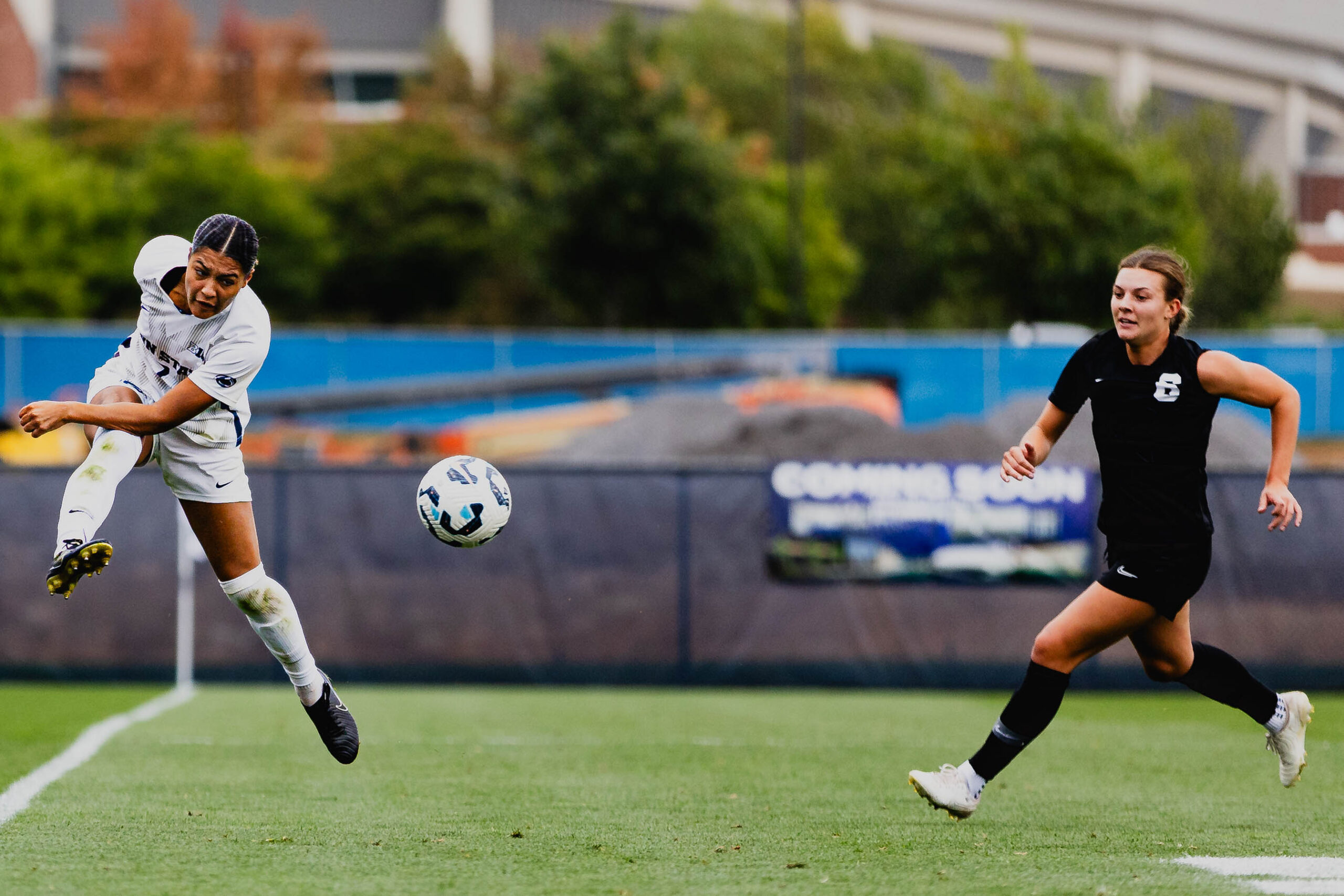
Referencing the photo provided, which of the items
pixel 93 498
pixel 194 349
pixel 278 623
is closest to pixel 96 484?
pixel 93 498

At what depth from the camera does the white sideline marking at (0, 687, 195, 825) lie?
7113 millimetres

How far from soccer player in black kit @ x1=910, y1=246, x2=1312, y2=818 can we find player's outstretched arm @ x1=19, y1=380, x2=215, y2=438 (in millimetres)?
3141

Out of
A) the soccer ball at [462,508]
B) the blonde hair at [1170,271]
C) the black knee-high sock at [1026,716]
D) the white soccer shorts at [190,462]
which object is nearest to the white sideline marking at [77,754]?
the white soccer shorts at [190,462]

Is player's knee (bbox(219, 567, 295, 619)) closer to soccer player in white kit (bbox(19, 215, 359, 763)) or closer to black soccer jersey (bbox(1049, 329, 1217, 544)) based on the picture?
soccer player in white kit (bbox(19, 215, 359, 763))

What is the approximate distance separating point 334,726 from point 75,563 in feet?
5.03

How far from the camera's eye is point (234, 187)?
46.7 m

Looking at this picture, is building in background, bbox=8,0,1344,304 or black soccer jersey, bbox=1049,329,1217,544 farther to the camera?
building in background, bbox=8,0,1344,304

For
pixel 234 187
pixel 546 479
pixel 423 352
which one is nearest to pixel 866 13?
pixel 234 187

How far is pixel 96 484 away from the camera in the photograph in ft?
21.6

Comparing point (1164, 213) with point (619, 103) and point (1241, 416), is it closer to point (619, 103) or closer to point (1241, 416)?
point (619, 103)

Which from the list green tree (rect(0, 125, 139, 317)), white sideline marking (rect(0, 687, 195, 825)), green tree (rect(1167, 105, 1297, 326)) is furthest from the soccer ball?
green tree (rect(1167, 105, 1297, 326))

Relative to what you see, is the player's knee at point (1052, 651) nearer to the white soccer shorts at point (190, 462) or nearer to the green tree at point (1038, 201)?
the white soccer shorts at point (190, 462)

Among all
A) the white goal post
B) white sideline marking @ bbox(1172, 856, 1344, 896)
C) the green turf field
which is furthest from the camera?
the white goal post

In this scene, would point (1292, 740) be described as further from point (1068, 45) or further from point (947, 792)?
point (1068, 45)
